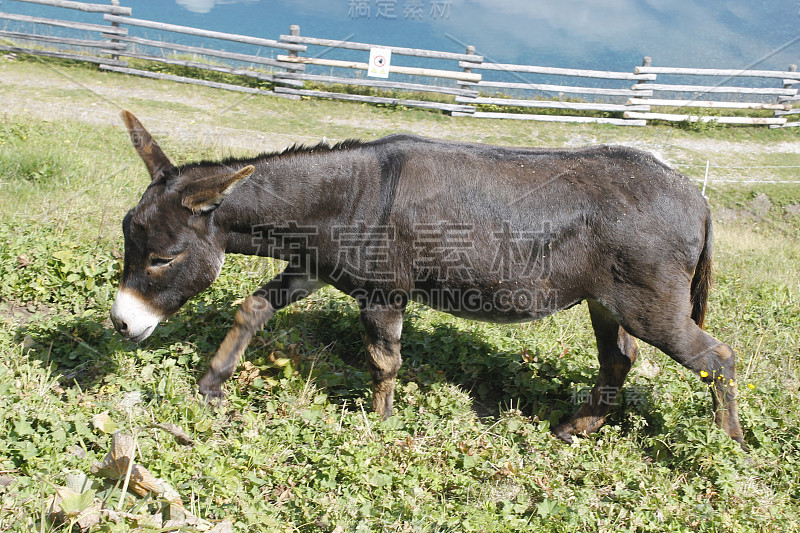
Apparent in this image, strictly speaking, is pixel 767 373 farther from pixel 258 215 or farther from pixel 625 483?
pixel 258 215

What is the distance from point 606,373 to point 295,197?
2.94 meters

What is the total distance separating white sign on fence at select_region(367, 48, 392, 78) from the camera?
64.5 feet

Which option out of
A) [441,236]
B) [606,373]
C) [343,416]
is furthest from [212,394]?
[606,373]

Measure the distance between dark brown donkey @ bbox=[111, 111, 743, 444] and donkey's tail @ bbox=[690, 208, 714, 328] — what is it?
2cm

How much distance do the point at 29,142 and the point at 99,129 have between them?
9.07 ft

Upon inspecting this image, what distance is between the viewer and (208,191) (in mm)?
4316

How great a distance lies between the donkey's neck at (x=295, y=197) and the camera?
462cm

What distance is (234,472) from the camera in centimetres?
389

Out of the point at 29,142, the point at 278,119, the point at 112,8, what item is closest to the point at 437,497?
the point at 29,142

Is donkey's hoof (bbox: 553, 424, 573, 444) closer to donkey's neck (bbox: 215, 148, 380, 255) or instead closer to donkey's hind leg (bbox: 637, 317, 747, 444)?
donkey's hind leg (bbox: 637, 317, 747, 444)

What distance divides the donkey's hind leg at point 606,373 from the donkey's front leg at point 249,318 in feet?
7.78

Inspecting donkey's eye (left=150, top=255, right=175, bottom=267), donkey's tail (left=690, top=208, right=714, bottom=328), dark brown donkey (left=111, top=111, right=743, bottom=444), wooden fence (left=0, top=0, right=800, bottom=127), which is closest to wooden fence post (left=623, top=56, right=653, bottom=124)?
wooden fence (left=0, top=0, right=800, bottom=127)

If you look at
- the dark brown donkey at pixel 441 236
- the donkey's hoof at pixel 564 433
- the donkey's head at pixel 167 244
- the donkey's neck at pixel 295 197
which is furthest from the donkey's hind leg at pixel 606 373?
the donkey's head at pixel 167 244

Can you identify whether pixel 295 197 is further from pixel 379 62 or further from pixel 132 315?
pixel 379 62
